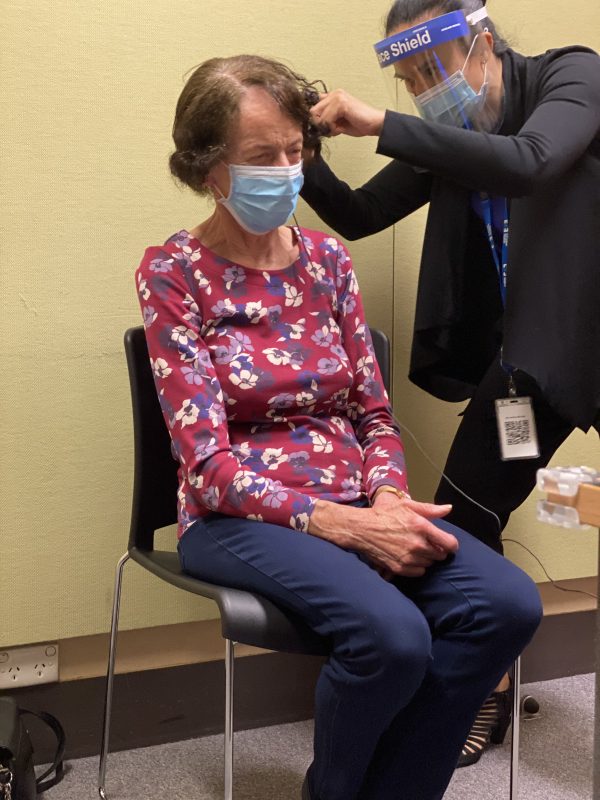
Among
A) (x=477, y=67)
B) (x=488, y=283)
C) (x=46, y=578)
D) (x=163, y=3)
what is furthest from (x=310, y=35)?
(x=46, y=578)

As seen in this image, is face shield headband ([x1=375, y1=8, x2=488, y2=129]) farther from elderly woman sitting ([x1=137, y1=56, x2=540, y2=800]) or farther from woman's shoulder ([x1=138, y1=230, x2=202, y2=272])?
woman's shoulder ([x1=138, y1=230, x2=202, y2=272])

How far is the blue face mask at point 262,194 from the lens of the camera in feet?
4.74

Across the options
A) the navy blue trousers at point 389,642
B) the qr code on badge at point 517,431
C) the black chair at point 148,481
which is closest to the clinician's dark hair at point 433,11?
the black chair at point 148,481

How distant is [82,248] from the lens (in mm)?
1729

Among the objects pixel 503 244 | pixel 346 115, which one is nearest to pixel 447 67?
pixel 346 115

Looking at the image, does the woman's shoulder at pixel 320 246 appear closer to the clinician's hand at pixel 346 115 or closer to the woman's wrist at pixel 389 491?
the clinician's hand at pixel 346 115

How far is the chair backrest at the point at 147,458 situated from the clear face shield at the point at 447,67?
0.66 metres

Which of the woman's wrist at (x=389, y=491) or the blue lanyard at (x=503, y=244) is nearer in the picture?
the woman's wrist at (x=389, y=491)

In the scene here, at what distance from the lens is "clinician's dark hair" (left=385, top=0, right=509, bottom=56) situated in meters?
1.59

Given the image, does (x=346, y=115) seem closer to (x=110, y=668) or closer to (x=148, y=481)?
(x=148, y=481)

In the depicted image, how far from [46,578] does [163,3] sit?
3.75 feet

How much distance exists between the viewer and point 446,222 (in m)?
1.76

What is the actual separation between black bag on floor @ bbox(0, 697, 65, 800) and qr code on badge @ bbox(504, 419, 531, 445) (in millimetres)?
1020

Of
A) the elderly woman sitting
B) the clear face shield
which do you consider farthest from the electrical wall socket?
the clear face shield
